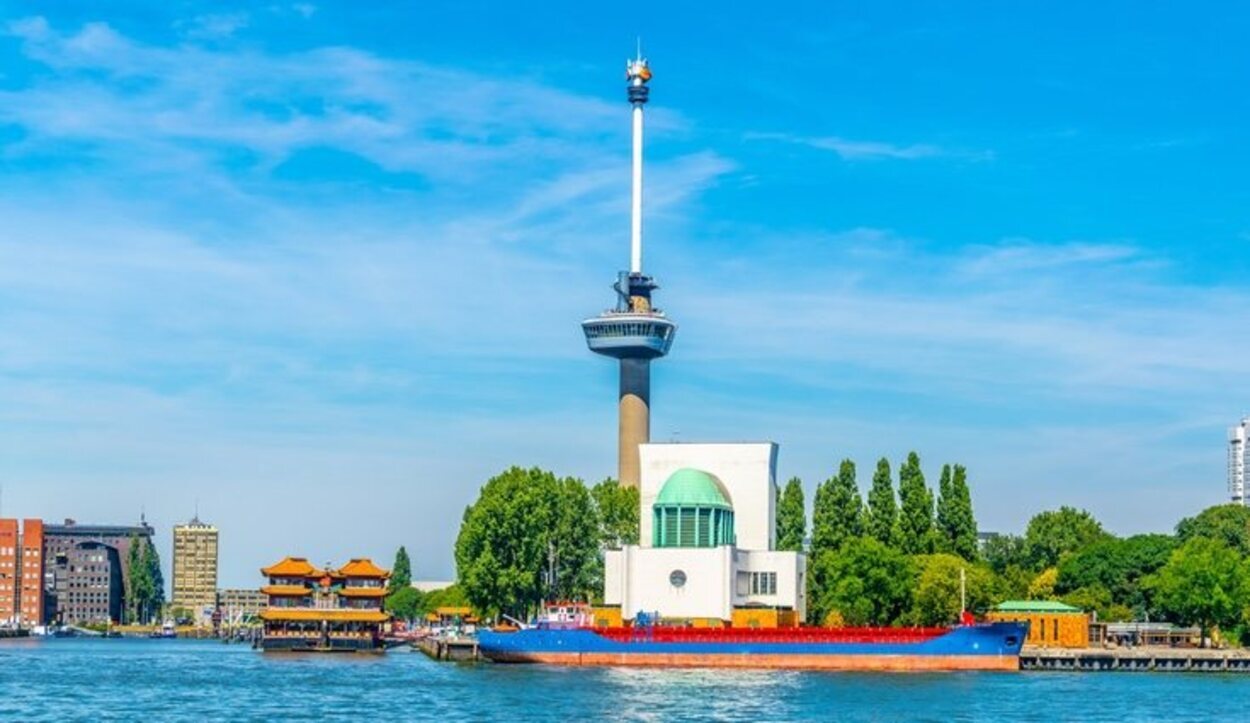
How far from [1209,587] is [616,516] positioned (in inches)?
1806

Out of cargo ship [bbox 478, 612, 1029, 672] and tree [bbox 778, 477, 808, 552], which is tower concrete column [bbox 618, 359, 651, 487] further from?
cargo ship [bbox 478, 612, 1029, 672]

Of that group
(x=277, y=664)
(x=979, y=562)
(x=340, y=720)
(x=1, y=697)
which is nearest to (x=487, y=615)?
(x=277, y=664)

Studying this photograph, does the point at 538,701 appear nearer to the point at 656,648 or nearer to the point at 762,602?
the point at 656,648

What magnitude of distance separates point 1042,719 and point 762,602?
55032 mm

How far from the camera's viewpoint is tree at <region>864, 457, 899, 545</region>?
478 ft

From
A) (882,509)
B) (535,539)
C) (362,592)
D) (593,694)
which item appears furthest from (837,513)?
(593,694)

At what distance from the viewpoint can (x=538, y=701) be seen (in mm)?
87938

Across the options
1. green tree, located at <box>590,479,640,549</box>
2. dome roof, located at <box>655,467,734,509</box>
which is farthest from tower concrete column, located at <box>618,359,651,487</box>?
dome roof, located at <box>655,467,734,509</box>

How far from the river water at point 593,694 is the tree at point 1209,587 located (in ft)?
51.3

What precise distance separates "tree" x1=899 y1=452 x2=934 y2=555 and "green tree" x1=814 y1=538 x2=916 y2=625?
5747 millimetres

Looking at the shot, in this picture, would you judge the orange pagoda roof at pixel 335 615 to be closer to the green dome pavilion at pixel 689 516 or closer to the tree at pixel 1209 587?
the green dome pavilion at pixel 689 516

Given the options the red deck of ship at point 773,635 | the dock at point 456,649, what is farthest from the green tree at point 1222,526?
the dock at point 456,649

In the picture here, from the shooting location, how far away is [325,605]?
161 meters

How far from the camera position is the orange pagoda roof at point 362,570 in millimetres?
160625
